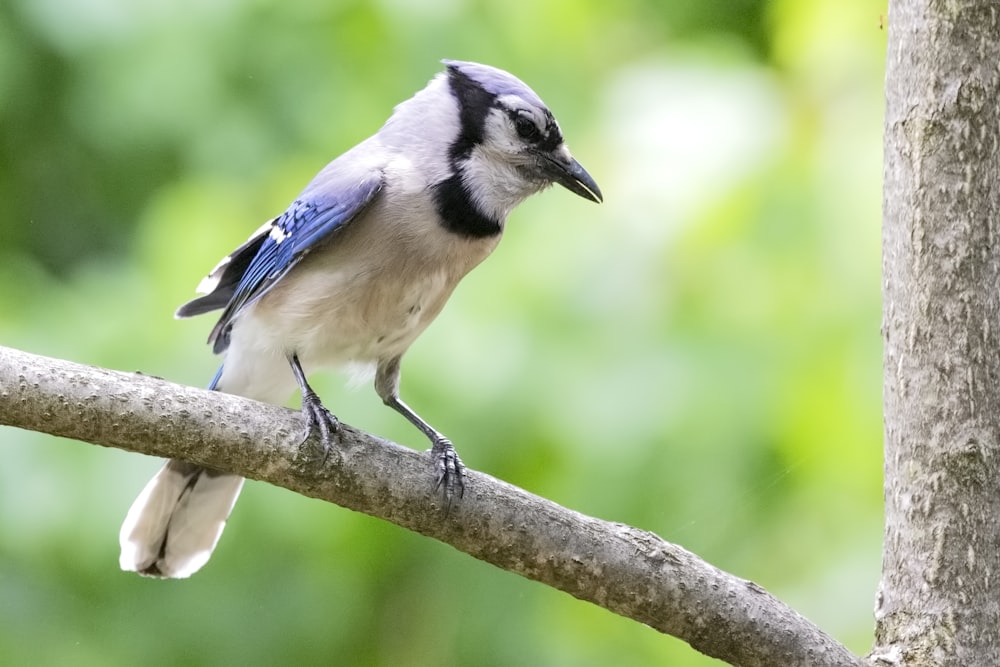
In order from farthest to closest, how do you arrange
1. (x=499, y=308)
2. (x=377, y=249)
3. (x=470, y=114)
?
(x=499, y=308), (x=470, y=114), (x=377, y=249)

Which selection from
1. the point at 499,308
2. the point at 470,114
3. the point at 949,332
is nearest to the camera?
the point at 949,332

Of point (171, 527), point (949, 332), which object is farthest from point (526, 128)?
point (171, 527)

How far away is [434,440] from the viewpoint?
6.25 feet

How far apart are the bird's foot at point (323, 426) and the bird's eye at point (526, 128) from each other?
54cm

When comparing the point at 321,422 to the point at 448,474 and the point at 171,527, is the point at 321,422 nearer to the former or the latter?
the point at 448,474

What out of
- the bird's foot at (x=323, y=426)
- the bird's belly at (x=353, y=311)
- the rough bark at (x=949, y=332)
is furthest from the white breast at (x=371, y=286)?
the rough bark at (x=949, y=332)

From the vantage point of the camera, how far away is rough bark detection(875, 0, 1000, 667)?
1.47 meters

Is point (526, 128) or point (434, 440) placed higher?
point (526, 128)

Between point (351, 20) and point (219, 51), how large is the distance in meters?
0.25

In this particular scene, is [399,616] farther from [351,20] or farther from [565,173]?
[351,20]

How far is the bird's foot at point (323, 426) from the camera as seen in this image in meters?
1.52

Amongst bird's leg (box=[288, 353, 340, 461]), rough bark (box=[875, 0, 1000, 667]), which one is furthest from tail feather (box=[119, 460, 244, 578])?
rough bark (box=[875, 0, 1000, 667])

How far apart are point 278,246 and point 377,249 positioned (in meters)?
0.20

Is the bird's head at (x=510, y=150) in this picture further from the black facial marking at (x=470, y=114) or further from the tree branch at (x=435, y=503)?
the tree branch at (x=435, y=503)
